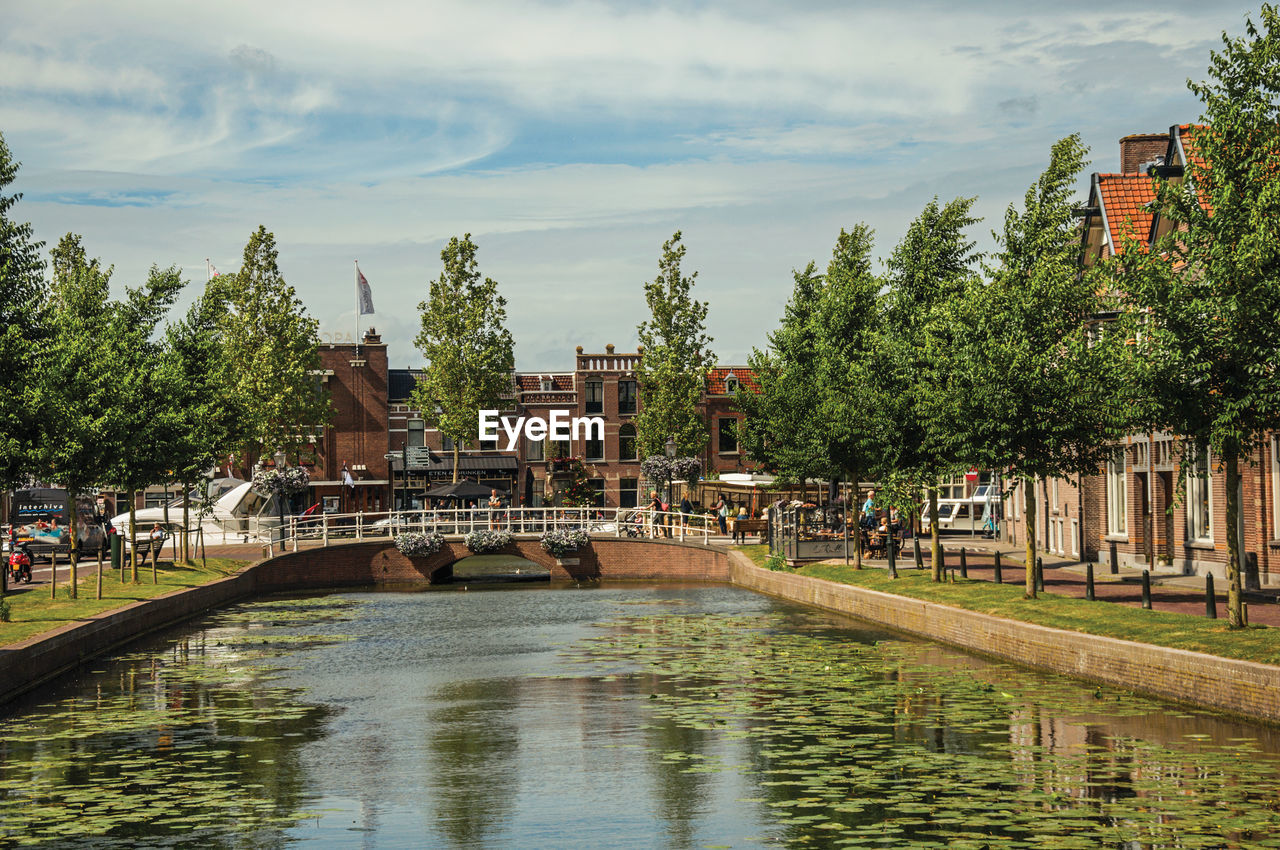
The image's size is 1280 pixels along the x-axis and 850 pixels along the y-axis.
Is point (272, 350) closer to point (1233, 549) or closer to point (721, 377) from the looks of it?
point (721, 377)

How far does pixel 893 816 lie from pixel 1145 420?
990 cm

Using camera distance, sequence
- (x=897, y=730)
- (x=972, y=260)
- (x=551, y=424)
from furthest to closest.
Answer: (x=551, y=424), (x=972, y=260), (x=897, y=730)

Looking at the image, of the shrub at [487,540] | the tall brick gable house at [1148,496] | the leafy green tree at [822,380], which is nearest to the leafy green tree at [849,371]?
the leafy green tree at [822,380]

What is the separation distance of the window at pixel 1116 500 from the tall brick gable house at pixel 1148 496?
0.03 meters

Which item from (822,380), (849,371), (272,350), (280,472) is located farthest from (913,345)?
(272,350)

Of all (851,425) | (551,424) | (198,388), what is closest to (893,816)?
(851,425)

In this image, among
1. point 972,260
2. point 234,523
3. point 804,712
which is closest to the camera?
point 804,712

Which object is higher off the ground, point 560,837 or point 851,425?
point 851,425

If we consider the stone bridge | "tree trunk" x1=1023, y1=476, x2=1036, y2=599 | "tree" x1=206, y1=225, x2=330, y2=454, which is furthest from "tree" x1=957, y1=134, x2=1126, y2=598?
"tree" x1=206, y1=225, x2=330, y2=454

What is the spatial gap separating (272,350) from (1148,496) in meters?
44.6

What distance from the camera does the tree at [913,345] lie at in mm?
29859

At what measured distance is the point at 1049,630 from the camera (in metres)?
20.2

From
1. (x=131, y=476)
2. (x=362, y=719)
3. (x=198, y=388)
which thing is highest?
(x=198, y=388)

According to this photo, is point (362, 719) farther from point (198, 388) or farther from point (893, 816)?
point (198, 388)
